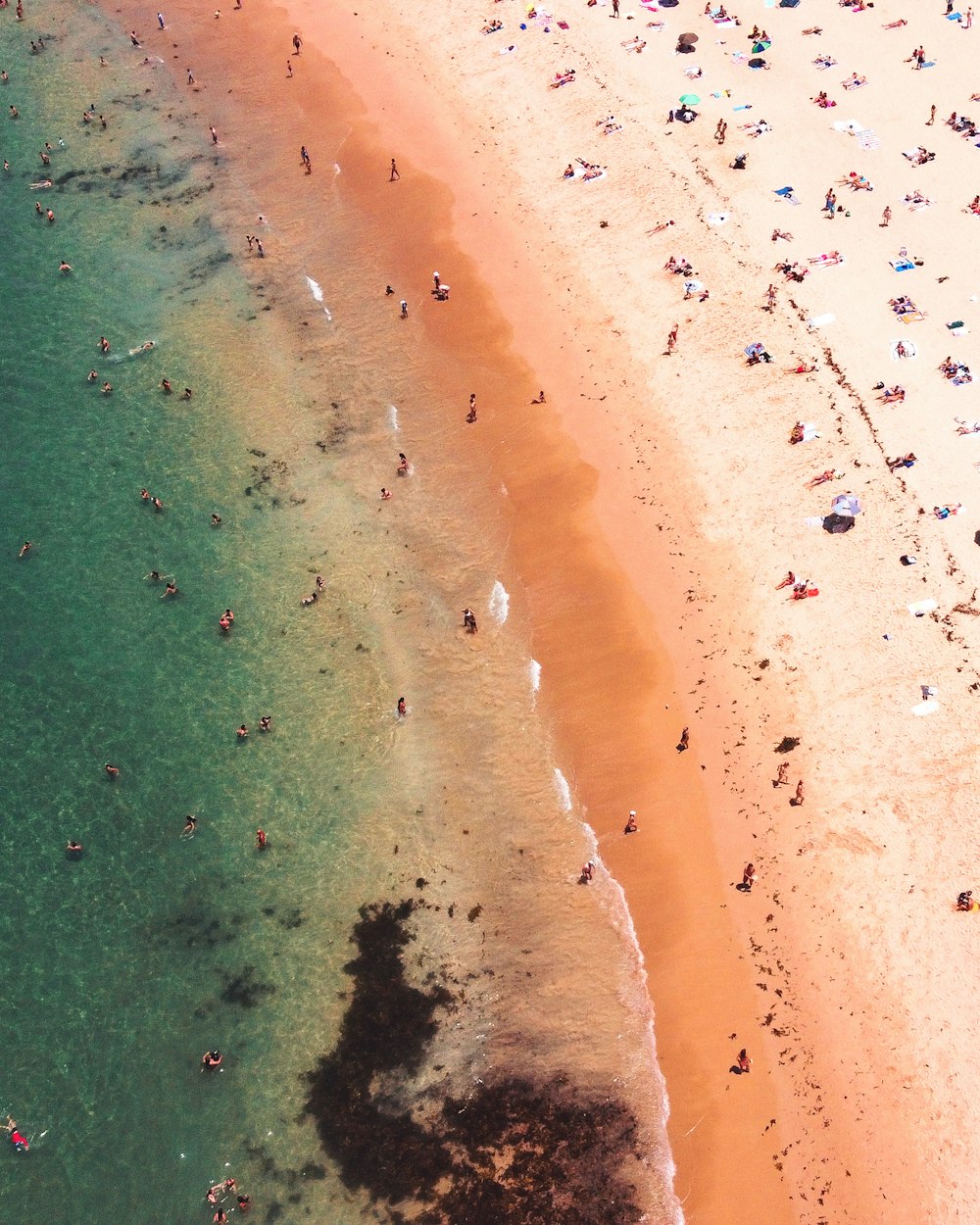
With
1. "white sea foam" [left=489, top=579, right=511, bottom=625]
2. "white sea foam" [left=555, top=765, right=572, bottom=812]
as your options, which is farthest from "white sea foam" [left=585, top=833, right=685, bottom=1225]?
"white sea foam" [left=489, top=579, right=511, bottom=625]

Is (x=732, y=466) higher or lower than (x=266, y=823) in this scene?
higher

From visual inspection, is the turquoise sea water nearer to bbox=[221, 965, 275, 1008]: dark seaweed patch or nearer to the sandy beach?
bbox=[221, 965, 275, 1008]: dark seaweed patch

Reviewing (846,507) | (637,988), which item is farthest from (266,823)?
(846,507)

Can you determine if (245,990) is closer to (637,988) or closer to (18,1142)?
(18,1142)

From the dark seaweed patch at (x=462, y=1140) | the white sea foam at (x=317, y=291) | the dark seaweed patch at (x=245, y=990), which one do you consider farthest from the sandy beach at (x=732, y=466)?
the dark seaweed patch at (x=245, y=990)

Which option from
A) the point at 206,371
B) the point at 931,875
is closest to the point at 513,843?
the point at 931,875

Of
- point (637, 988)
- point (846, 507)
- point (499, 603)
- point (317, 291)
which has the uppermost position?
point (846, 507)
